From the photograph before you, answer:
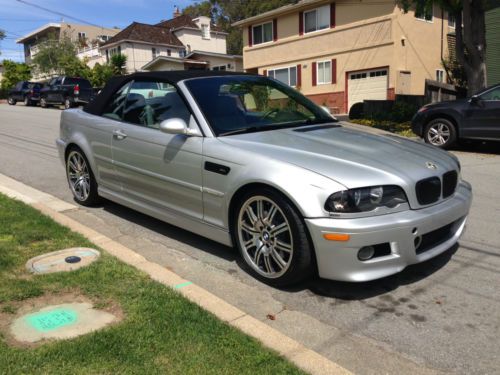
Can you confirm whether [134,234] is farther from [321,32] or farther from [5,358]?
[321,32]

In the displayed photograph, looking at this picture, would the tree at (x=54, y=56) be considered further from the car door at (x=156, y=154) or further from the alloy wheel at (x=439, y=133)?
the car door at (x=156, y=154)

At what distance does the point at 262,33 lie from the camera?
2970 centimetres

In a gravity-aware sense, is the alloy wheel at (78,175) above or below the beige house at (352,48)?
below

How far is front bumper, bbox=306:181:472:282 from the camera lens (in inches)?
132

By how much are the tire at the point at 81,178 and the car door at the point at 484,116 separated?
25.4 ft

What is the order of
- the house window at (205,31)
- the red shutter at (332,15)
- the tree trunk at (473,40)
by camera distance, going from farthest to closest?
the house window at (205,31), the red shutter at (332,15), the tree trunk at (473,40)

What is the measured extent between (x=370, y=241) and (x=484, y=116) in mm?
7877

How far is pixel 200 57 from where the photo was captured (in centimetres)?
3819

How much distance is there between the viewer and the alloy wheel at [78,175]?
239 inches

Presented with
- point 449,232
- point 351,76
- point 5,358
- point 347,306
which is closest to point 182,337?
point 5,358

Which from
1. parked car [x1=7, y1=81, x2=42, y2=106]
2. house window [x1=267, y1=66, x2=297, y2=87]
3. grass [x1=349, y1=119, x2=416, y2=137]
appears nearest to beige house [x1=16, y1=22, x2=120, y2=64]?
parked car [x1=7, y1=81, x2=42, y2=106]

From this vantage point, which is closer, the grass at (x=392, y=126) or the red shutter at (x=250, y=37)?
the grass at (x=392, y=126)

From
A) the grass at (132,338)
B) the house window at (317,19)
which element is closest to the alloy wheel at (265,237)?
the grass at (132,338)

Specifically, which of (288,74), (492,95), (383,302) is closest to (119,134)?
(383,302)
